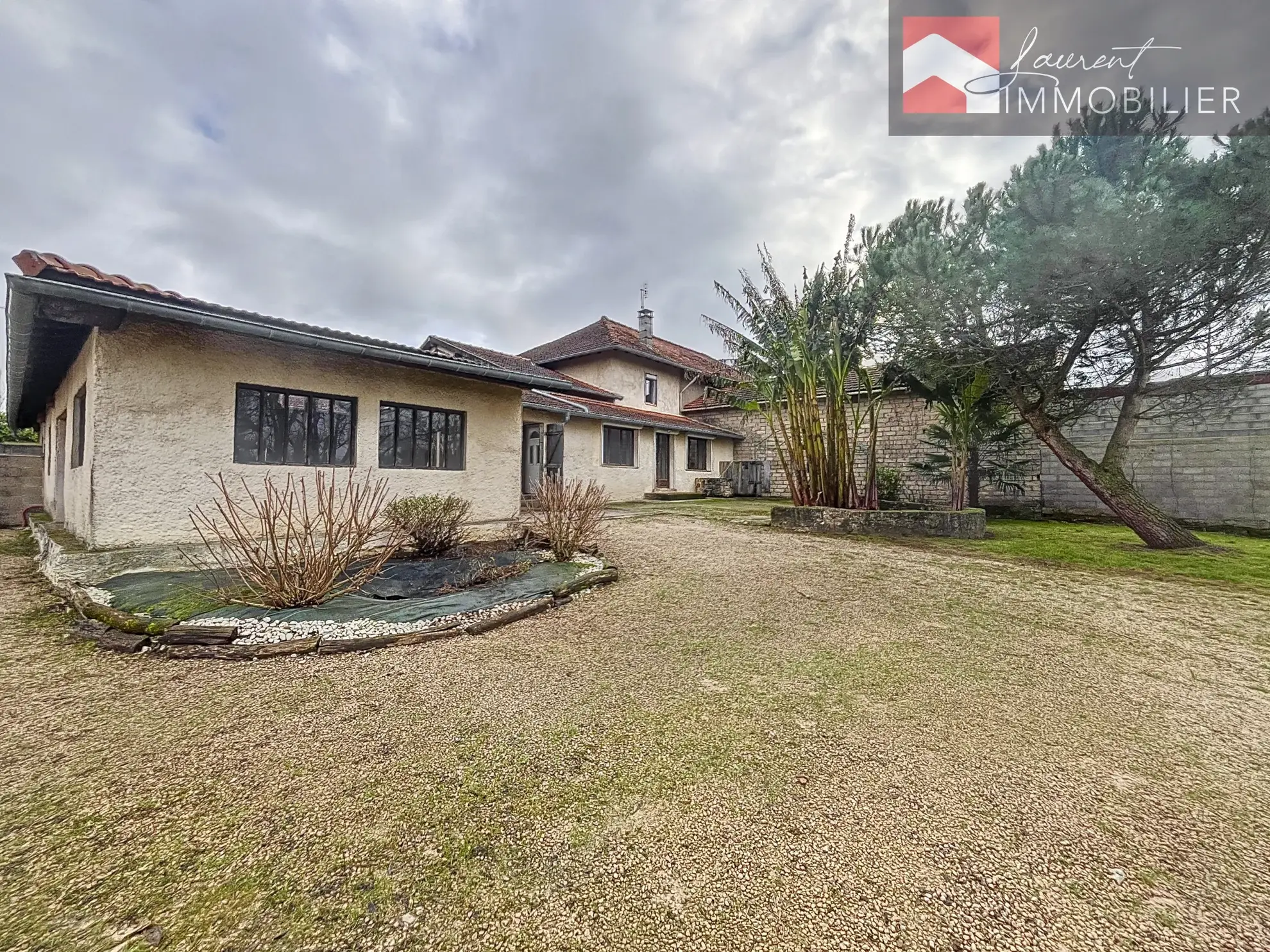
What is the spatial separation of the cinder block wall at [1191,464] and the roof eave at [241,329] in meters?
10.9

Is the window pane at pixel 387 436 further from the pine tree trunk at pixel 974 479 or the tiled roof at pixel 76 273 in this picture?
the pine tree trunk at pixel 974 479

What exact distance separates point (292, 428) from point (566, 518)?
3.97 metres

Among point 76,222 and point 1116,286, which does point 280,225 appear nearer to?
point 76,222

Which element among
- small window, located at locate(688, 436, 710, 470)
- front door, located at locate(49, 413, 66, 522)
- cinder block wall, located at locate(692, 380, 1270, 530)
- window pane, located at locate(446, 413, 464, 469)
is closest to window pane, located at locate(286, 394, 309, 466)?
window pane, located at locate(446, 413, 464, 469)

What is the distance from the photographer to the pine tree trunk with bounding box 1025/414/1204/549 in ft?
25.2

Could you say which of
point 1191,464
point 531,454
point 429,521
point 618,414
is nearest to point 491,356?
point 531,454

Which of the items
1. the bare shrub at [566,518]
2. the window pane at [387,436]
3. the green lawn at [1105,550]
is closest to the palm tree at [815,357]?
the green lawn at [1105,550]

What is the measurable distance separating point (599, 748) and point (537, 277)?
2153cm

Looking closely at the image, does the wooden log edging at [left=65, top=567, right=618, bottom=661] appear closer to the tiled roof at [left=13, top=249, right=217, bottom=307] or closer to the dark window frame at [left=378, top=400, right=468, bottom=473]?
the tiled roof at [left=13, top=249, right=217, bottom=307]

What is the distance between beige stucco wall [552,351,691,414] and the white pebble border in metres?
14.7

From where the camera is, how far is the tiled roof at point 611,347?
1839 centimetres

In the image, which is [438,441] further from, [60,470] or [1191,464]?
Answer: [1191,464]

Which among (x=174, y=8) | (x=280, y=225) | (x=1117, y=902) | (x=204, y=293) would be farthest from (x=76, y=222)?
(x=1117, y=902)

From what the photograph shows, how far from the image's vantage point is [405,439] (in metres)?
7.71
